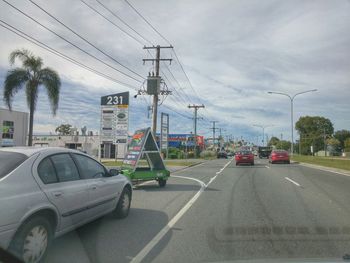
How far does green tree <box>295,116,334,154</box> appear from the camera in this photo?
136 meters

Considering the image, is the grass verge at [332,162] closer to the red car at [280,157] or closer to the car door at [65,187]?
the red car at [280,157]

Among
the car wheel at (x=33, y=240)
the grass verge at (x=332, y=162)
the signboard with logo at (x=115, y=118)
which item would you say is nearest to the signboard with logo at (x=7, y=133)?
the signboard with logo at (x=115, y=118)

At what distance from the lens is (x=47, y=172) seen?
21.0 feet

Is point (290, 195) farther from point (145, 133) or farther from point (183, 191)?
point (145, 133)

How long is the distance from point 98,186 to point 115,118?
22360mm

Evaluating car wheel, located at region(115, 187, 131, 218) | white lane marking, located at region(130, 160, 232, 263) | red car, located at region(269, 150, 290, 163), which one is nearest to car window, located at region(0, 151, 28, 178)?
white lane marking, located at region(130, 160, 232, 263)

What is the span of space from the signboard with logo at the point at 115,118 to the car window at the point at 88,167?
2133cm

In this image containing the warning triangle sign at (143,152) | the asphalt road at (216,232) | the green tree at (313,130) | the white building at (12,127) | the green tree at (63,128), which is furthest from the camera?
the green tree at (313,130)

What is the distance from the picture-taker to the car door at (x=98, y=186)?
755 centimetres

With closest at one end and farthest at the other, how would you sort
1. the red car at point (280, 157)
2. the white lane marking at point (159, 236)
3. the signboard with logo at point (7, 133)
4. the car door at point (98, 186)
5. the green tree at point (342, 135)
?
1. the white lane marking at point (159, 236)
2. the car door at point (98, 186)
3. the red car at point (280, 157)
4. the signboard with logo at point (7, 133)
5. the green tree at point (342, 135)

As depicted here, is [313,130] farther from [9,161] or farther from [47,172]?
[9,161]

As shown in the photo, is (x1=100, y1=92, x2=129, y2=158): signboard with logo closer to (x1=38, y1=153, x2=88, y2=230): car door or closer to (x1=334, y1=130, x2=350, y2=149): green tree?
(x1=38, y1=153, x2=88, y2=230): car door

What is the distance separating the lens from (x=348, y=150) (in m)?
125

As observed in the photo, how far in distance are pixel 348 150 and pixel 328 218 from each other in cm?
12501
